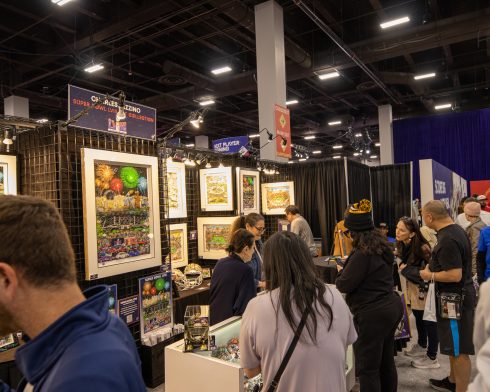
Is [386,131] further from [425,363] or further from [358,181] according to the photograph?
[425,363]

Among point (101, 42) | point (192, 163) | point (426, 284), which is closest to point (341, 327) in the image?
point (426, 284)

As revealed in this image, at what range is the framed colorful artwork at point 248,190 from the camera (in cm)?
525

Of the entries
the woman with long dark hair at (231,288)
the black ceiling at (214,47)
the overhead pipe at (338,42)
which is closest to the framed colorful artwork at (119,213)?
the woman with long dark hair at (231,288)

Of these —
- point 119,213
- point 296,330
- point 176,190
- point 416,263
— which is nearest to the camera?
point 296,330

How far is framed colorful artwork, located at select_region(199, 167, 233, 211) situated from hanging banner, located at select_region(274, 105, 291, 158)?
6.19ft

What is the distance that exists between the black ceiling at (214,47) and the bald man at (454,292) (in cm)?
531

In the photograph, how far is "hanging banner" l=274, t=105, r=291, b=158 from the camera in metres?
6.78

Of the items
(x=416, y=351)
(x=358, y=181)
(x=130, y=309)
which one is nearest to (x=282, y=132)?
(x=358, y=181)

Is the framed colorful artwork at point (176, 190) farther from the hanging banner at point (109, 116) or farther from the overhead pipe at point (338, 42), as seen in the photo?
the overhead pipe at point (338, 42)

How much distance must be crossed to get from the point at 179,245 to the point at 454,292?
10.5ft

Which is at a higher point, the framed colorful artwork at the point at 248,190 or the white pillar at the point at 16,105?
the white pillar at the point at 16,105

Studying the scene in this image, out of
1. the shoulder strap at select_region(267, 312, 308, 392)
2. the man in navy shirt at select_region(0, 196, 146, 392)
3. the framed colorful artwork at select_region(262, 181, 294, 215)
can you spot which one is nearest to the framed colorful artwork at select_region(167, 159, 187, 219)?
the framed colorful artwork at select_region(262, 181, 294, 215)

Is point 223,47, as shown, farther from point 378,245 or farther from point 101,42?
point 378,245

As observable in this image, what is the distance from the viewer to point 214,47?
8969 mm
